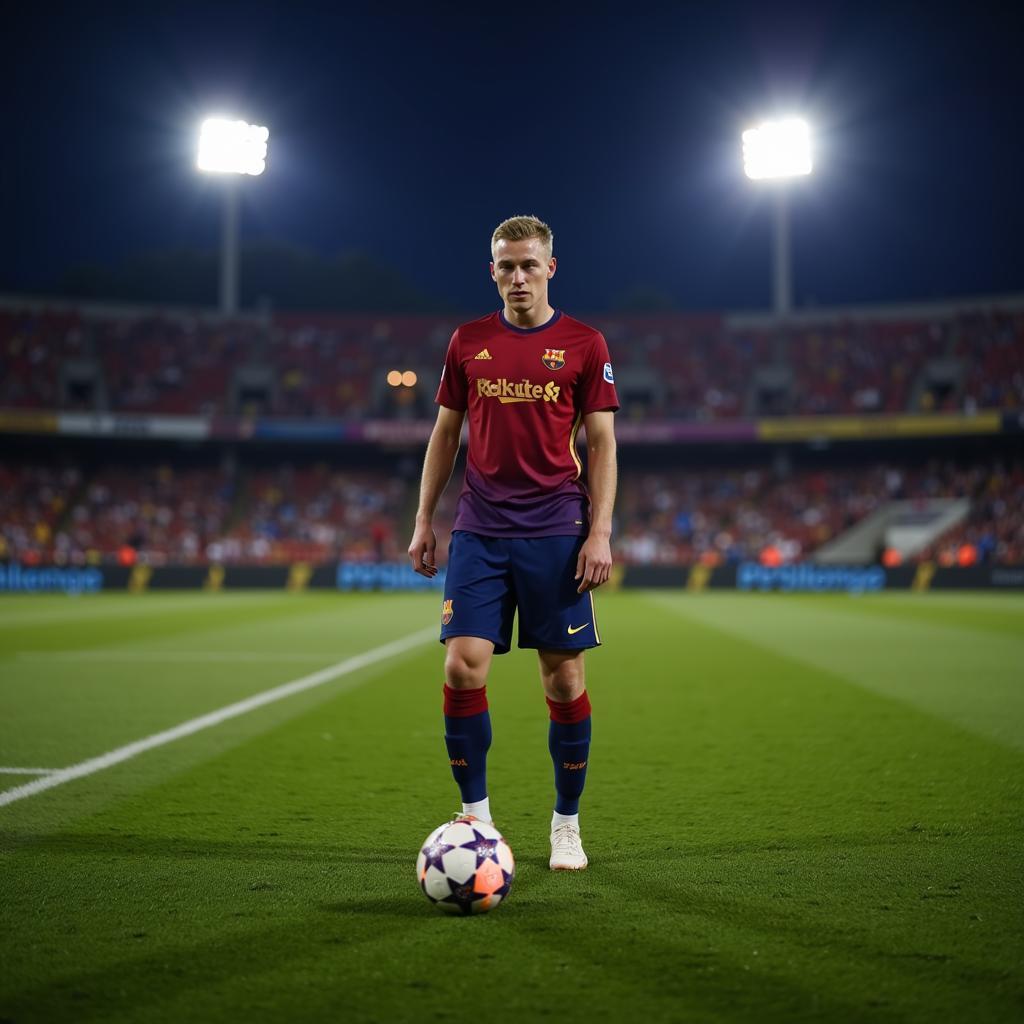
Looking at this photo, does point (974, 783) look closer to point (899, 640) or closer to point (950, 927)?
point (950, 927)

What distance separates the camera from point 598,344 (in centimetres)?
397

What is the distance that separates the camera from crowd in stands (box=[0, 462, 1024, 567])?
3616 centimetres

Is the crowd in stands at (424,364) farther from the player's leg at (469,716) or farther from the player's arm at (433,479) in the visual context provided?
the player's leg at (469,716)

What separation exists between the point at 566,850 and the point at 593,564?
3.33ft

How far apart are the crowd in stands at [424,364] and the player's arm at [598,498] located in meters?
37.4

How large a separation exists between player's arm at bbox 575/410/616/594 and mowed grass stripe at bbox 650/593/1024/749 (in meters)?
3.69

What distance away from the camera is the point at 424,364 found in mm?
43781

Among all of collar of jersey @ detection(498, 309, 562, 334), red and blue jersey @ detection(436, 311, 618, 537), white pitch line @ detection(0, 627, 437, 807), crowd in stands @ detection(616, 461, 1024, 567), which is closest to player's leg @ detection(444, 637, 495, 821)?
red and blue jersey @ detection(436, 311, 618, 537)

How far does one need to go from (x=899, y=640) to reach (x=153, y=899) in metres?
12.3

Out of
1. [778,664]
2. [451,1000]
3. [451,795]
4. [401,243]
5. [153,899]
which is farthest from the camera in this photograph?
[401,243]

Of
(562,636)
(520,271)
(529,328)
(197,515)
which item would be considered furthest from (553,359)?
(197,515)

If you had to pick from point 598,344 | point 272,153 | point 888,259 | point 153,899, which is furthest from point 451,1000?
point 888,259

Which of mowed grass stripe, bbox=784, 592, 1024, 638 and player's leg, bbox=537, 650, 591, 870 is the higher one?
player's leg, bbox=537, 650, 591, 870

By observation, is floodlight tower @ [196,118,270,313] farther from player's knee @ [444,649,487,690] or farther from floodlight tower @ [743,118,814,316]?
player's knee @ [444,649,487,690]
